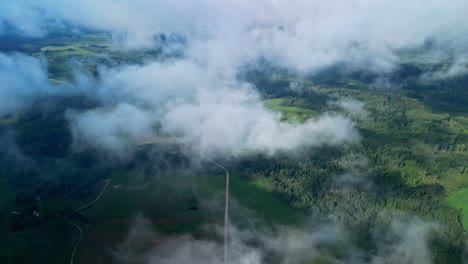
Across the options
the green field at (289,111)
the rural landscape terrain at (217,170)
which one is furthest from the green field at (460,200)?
the green field at (289,111)

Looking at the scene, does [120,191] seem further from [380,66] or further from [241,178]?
[380,66]

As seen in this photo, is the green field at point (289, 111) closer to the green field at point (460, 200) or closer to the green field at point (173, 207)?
the green field at point (173, 207)

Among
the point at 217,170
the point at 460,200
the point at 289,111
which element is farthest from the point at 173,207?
the point at 289,111

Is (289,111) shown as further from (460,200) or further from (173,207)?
(173,207)

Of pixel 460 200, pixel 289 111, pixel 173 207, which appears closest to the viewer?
pixel 173 207

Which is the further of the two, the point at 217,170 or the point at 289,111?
the point at 289,111
